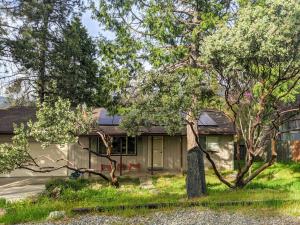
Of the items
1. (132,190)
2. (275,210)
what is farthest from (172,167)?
(275,210)

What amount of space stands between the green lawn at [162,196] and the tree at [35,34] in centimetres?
595

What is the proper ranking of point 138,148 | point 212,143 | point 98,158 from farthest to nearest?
point 138,148 < point 212,143 < point 98,158

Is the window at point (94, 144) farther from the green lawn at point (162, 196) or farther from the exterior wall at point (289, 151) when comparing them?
the exterior wall at point (289, 151)

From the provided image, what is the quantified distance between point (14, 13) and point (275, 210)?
13847 mm

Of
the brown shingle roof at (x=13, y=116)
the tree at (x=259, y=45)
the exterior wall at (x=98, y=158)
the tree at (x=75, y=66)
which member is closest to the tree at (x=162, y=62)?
the tree at (x=259, y=45)

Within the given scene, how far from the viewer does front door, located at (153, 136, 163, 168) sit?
1997cm

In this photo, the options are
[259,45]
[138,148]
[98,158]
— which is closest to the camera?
[259,45]

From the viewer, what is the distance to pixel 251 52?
821 cm

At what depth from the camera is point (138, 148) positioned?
1978cm

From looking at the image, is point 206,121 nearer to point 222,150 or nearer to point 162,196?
point 222,150

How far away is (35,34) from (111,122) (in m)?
6.48

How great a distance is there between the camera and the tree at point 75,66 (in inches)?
604

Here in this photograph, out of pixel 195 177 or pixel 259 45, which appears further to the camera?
pixel 195 177

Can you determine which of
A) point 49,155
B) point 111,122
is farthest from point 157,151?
point 49,155
